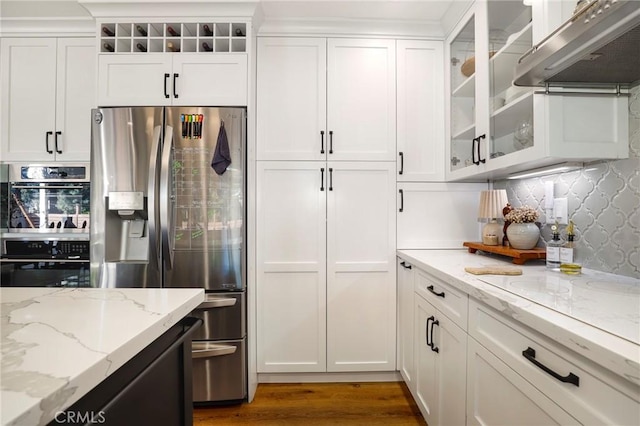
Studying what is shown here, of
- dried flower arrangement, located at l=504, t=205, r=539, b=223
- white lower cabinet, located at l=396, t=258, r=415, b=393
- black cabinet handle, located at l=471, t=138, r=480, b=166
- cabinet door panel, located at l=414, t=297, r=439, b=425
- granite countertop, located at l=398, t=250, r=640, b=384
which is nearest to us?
granite countertop, located at l=398, t=250, r=640, b=384

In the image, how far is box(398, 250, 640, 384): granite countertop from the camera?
609mm

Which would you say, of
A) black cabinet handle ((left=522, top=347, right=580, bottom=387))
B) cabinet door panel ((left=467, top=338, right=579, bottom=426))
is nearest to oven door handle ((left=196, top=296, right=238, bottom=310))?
cabinet door panel ((left=467, top=338, right=579, bottom=426))

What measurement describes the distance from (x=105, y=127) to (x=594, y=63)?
2.48 m

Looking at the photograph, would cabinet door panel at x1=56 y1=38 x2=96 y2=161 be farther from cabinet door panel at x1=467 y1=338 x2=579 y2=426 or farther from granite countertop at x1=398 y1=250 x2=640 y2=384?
cabinet door panel at x1=467 y1=338 x2=579 y2=426

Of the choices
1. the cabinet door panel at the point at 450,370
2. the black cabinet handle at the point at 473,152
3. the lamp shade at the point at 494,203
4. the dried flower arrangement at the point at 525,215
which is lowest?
the cabinet door panel at the point at 450,370

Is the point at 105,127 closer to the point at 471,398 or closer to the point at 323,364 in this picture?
the point at 323,364

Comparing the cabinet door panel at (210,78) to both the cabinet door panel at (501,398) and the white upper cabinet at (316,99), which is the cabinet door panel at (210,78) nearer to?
the white upper cabinet at (316,99)

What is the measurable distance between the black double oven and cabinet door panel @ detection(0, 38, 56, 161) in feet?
0.57

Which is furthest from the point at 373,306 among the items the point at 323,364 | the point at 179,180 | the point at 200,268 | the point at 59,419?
the point at 59,419

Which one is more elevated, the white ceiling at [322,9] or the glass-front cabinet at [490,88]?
the white ceiling at [322,9]

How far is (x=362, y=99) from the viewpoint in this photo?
86.1 inches

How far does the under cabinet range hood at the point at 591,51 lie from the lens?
837mm

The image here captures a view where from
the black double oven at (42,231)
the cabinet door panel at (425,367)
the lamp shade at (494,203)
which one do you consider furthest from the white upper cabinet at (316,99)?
the black double oven at (42,231)

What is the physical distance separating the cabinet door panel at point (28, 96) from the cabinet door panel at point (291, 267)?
63.0 inches
